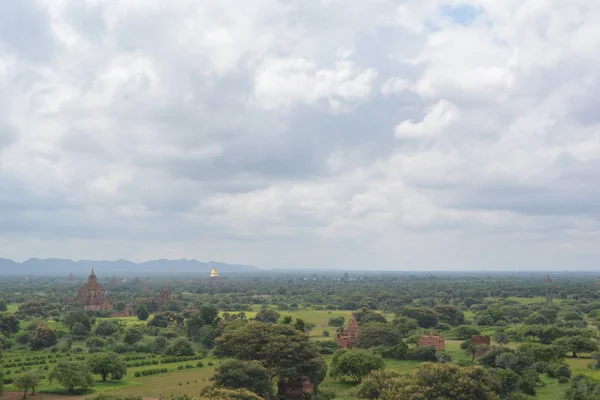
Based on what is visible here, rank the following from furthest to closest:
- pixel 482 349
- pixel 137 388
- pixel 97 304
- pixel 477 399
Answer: pixel 97 304 < pixel 482 349 < pixel 137 388 < pixel 477 399

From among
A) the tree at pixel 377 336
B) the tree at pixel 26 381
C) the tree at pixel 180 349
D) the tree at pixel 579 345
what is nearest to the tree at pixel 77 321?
the tree at pixel 180 349

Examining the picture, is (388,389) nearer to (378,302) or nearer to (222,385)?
(222,385)

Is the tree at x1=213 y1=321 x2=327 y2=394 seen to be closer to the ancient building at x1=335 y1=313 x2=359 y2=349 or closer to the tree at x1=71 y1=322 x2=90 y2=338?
the ancient building at x1=335 y1=313 x2=359 y2=349

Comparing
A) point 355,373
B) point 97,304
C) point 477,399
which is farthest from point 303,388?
point 97,304

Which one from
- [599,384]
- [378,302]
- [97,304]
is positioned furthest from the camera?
[378,302]

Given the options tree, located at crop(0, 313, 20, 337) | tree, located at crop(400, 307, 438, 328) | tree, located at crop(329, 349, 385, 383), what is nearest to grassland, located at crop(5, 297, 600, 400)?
tree, located at crop(329, 349, 385, 383)

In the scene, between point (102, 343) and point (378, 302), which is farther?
point (378, 302)
